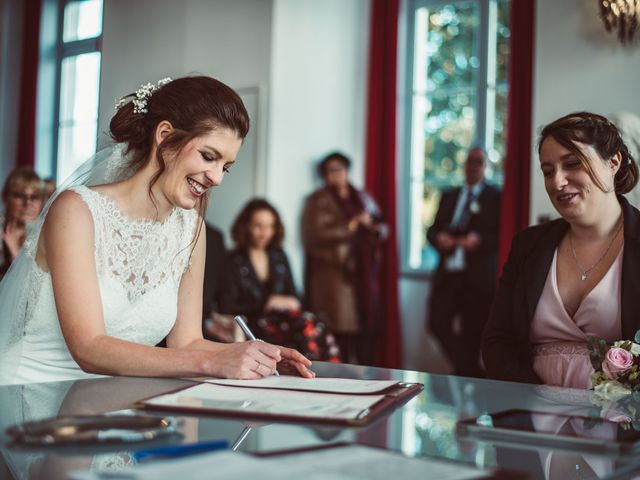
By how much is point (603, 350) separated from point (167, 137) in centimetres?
113

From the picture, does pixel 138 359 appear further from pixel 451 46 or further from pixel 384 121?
pixel 451 46

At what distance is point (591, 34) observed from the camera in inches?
197

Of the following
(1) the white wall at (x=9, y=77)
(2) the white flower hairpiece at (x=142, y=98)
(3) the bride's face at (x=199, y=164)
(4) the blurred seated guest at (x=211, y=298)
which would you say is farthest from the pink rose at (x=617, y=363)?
(1) the white wall at (x=9, y=77)

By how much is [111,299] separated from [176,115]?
18.6 inches

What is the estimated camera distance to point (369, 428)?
1188 millimetres

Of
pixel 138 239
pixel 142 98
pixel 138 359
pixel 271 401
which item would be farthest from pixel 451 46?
pixel 271 401

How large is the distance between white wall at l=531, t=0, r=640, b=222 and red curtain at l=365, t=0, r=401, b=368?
167cm

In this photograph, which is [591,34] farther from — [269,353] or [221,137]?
[269,353]

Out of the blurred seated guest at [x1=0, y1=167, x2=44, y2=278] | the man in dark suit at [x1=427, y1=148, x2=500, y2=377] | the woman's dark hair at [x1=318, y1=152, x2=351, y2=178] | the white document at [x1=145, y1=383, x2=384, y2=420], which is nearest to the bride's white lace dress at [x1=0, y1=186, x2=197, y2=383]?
the white document at [x1=145, y1=383, x2=384, y2=420]

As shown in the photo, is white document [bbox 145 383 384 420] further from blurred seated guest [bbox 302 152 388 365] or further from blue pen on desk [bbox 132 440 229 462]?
blurred seated guest [bbox 302 152 388 365]

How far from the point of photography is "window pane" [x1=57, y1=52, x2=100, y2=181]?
399 cm

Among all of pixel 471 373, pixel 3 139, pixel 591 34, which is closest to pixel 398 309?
pixel 471 373

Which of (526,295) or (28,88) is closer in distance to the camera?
(526,295)

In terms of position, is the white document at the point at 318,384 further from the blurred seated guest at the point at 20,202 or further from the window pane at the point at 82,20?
the blurred seated guest at the point at 20,202
